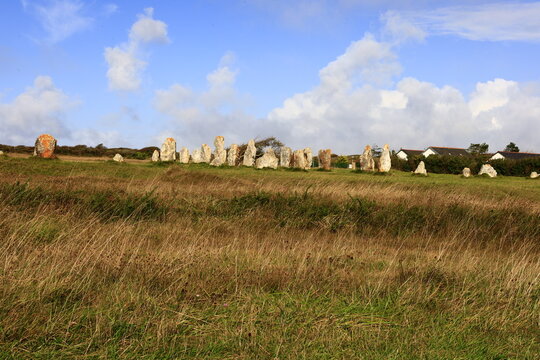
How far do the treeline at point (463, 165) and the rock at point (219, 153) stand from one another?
2047 cm

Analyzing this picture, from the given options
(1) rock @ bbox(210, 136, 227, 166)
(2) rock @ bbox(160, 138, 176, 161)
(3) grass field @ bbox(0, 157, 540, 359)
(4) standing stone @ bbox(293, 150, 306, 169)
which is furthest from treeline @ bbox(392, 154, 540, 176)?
(3) grass field @ bbox(0, 157, 540, 359)

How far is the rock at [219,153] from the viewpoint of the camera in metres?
33.8

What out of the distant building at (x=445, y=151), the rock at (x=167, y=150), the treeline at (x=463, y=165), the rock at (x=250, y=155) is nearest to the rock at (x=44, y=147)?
the rock at (x=167, y=150)

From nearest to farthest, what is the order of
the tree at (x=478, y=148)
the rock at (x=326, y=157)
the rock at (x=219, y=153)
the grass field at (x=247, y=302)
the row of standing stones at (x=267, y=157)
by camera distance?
the grass field at (x=247, y=302) → the row of standing stones at (x=267, y=157) → the rock at (x=219, y=153) → the rock at (x=326, y=157) → the tree at (x=478, y=148)

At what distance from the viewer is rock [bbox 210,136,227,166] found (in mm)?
33812

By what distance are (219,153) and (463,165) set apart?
886 inches

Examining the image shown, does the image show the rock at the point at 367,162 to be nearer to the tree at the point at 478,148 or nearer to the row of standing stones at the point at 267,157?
the row of standing stones at the point at 267,157

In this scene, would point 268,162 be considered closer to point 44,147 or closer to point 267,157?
point 267,157

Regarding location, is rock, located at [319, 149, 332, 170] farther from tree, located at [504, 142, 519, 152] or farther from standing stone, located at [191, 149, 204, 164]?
tree, located at [504, 142, 519, 152]

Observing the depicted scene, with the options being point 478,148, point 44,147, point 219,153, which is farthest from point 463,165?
point 478,148

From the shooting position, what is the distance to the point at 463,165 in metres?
44.1

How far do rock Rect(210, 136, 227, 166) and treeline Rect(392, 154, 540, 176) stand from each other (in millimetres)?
20472

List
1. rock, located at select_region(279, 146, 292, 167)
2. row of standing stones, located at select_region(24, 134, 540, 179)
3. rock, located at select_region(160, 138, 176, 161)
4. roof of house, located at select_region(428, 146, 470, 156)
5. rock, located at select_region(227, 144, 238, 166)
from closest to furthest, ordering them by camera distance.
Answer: row of standing stones, located at select_region(24, 134, 540, 179)
rock, located at select_region(160, 138, 176, 161)
rock, located at select_region(227, 144, 238, 166)
rock, located at select_region(279, 146, 292, 167)
roof of house, located at select_region(428, 146, 470, 156)

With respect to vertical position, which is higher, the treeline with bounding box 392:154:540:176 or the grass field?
the treeline with bounding box 392:154:540:176
